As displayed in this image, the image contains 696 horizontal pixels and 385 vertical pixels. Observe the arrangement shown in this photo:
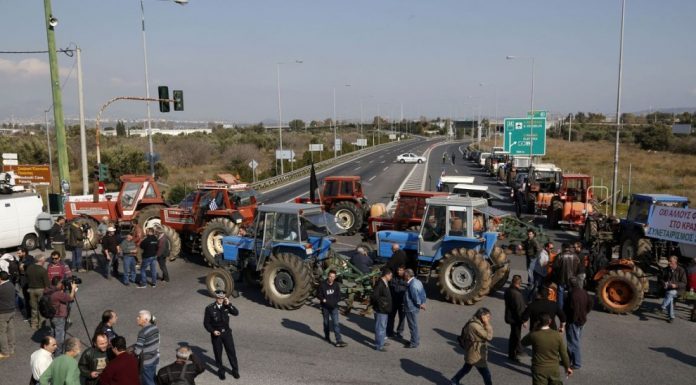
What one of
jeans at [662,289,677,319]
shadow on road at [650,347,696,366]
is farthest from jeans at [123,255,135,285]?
jeans at [662,289,677,319]

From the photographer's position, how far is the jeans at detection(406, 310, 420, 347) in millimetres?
9703

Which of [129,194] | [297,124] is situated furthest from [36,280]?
[297,124]

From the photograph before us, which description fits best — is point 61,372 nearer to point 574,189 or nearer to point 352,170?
point 574,189

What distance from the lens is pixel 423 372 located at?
892cm

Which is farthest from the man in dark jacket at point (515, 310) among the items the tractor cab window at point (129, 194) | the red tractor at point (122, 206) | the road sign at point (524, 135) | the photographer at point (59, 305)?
the road sign at point (524, 135)

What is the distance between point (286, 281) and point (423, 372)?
3.94 meters

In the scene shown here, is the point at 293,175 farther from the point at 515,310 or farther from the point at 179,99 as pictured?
the point at 515,310

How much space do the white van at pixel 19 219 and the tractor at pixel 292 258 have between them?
8686mm

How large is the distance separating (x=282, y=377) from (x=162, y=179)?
37841mm

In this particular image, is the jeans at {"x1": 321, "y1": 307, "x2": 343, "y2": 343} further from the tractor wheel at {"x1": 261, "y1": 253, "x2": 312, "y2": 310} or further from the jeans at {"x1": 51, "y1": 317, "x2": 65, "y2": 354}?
the jeans at {"x1": 51, "y1": 317, "x2": 65, "y2": 354}

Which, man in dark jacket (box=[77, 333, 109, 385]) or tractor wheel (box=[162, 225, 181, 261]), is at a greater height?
man in dark jacket (box=[77, 333, 109, 385])

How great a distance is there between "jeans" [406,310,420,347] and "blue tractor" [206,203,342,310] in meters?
2.58

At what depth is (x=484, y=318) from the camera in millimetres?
7797

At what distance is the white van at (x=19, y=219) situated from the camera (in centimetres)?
1709
